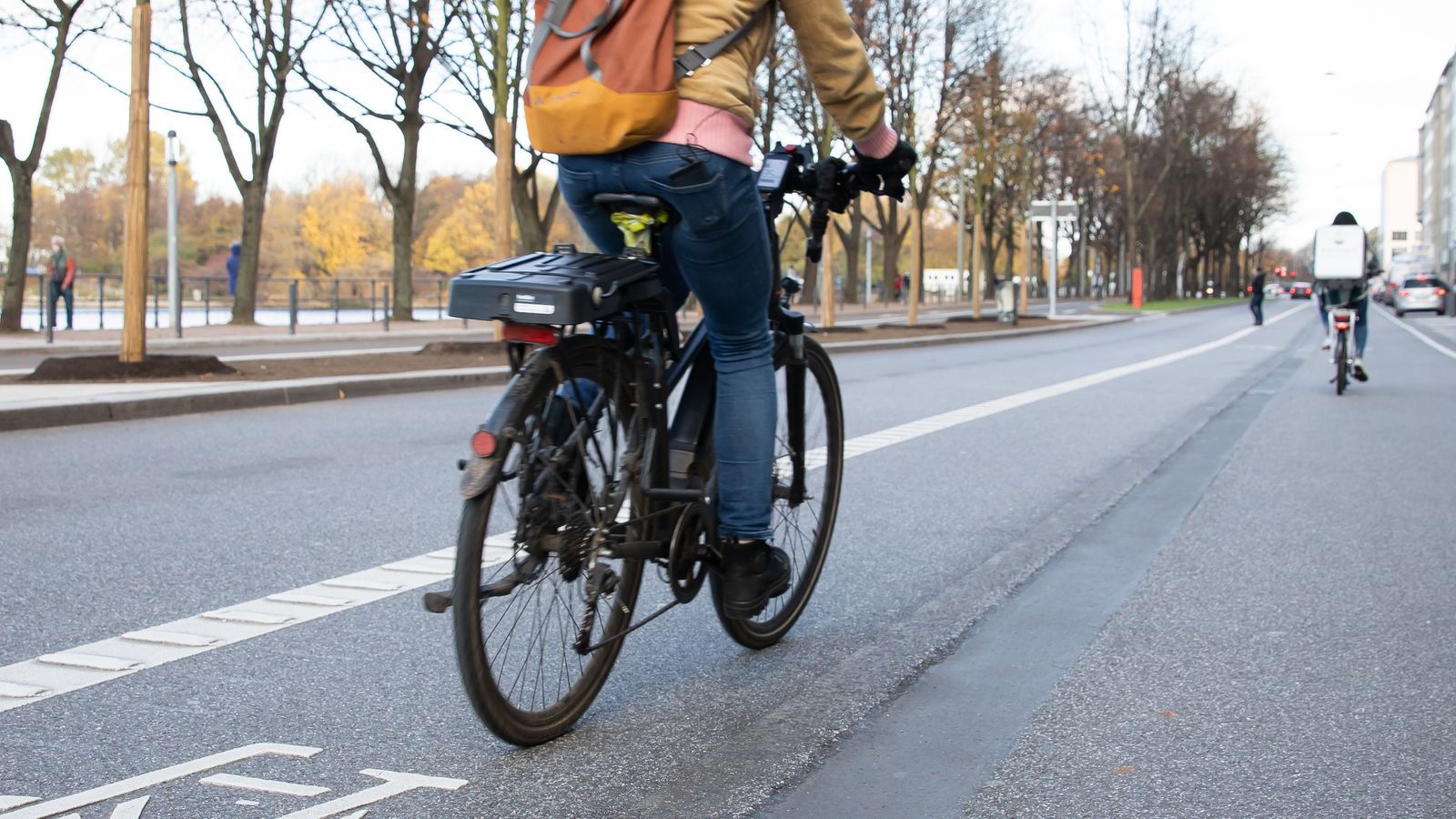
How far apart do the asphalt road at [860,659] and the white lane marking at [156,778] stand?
0.01 meters

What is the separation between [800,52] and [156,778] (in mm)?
2027

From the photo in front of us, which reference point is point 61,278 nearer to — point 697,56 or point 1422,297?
point 697,56

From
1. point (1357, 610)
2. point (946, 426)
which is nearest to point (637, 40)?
point (1357, 610)

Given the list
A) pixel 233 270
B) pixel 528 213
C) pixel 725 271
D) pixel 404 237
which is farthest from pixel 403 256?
pixel 725 271

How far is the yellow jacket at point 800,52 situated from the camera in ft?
10.2

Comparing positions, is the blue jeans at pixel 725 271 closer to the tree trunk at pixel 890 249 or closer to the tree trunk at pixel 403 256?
the tree trunk at pixel 403 256

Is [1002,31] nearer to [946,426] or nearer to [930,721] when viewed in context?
[946,426]

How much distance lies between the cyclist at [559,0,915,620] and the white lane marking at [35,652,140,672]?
5.03 feet

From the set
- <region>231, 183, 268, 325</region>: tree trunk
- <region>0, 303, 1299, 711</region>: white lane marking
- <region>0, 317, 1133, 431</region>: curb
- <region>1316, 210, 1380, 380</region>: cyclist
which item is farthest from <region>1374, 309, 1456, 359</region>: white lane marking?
<region>231, 183, 268, 325</region>: tree trunk

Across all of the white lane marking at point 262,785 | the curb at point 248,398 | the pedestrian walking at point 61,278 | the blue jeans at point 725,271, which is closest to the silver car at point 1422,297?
the pedestrian walking at point 61,278

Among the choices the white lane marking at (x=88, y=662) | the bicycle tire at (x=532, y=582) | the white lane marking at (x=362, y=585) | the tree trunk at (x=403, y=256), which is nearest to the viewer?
the bicycle tire at (x=532, y=582)

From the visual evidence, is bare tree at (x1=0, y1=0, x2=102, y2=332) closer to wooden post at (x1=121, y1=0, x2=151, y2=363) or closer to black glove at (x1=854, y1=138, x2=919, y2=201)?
wooden post at (x1=121, y1=0, x2=151, y2=363)

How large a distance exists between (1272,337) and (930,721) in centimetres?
3006

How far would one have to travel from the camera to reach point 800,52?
10.8 feet
